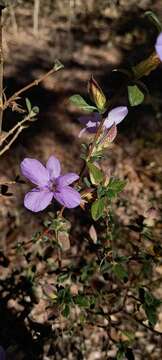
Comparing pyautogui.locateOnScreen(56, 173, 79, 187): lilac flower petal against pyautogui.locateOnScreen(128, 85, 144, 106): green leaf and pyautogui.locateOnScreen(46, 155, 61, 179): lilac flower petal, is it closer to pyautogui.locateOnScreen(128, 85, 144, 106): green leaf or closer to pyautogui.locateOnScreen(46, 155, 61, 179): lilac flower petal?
pyautogui.locateOnScreen(46, 155, 61, 179): lilac flower petal

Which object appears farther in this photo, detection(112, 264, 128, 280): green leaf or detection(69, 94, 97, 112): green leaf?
detection(112, 264, 128, 280): green leaf

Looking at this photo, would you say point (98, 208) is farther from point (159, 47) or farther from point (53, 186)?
point (159, 47)

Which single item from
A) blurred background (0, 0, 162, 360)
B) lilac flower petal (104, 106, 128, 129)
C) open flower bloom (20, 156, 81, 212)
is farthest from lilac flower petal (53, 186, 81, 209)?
blurred background (0, 0, 162, 360)

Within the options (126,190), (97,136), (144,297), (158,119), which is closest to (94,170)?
(97,136)

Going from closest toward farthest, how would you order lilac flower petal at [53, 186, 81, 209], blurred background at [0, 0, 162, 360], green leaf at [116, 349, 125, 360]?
lilac flower petal at [53, 186, 81, 209]
green leaf at [116, 349, 125, 360]
blurred background at [0, 0, 162, 360]

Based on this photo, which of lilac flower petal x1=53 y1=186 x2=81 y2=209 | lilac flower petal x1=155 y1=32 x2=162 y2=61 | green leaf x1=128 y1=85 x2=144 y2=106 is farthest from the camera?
lilac flower petal x1=53 y1=186 x2=81 y2=209

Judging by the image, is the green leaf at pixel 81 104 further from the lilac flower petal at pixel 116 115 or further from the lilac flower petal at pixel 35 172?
the lilac flower petal at pixel 35 172

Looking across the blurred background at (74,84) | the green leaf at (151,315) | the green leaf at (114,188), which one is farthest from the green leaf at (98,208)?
the blurred background at (74,84)

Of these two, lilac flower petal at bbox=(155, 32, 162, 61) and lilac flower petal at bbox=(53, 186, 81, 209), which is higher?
lilac flower petal at bbox=(155, 32, 162, 61)
